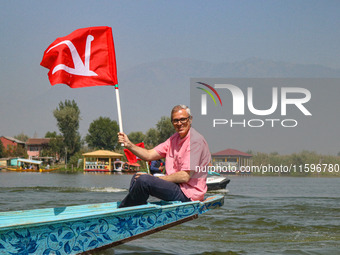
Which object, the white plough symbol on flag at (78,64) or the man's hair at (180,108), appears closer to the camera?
the man's hair at (180,108)

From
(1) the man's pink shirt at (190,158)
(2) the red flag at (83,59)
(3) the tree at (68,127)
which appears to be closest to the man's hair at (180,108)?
(1) the man's pink shirt at (190,158)

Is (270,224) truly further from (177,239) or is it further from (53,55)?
Answer: (53,55)

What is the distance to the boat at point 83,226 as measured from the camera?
4094 millimetres

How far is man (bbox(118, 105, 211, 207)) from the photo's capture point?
17.2 feet

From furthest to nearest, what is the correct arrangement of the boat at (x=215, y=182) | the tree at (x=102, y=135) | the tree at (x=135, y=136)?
the tree at (x=135, y=136)
the tree at (x=102, y=135)
the boat at (x=215, y=182)

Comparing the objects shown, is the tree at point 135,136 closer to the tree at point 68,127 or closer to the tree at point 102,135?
the tree at point 102,135

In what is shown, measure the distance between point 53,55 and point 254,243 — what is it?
422cm

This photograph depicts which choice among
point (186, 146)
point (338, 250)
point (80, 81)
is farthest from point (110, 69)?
point (338, 250)

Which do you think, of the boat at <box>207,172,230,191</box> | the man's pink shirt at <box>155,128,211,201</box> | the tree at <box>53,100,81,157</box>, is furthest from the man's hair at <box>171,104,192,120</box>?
the tree at <box>53,100,81,157</box>

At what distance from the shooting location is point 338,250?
6570mm

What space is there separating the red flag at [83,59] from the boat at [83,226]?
164 centimetres

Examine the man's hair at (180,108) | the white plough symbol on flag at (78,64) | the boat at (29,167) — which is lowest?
the boat at (29,167)

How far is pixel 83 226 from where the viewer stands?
453cm

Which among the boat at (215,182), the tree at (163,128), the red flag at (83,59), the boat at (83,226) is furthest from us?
the tree at (163,128)
